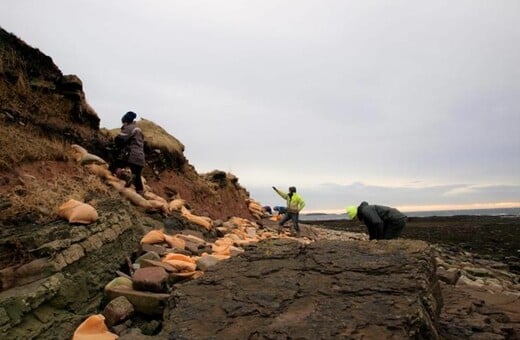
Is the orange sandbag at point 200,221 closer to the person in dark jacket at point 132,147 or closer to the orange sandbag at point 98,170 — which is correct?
the person in dark jacket at point 132,147

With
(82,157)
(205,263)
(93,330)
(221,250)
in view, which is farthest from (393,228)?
(82,157)

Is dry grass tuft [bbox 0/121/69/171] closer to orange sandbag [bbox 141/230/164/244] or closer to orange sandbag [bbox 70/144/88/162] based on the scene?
orange sandbag [bbox 70/144/88/162]

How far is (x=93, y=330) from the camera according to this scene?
357 centimetres

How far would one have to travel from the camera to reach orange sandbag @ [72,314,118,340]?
3407mm

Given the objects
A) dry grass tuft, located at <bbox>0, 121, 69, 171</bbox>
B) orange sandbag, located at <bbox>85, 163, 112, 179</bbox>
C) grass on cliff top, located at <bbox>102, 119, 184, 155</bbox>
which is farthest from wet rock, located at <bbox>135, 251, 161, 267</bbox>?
grass on cliff top, located at <bbox>102, 119, 184, 155</bbox>

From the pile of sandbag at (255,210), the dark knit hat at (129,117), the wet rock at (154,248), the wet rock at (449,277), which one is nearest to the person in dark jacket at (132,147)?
the dark knit hat at (129,117)

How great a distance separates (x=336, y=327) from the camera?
274 cm

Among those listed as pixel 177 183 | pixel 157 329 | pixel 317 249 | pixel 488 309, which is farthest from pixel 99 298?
pixel 177 183

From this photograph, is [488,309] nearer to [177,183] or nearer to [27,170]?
[27,170]

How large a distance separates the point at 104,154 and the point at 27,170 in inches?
122

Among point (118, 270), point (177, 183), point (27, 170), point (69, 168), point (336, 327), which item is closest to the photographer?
point (336, 327)

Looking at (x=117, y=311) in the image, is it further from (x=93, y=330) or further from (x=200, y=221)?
(x=200, y=221)

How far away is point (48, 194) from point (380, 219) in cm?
566

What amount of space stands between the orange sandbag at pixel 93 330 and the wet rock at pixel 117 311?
63mm
